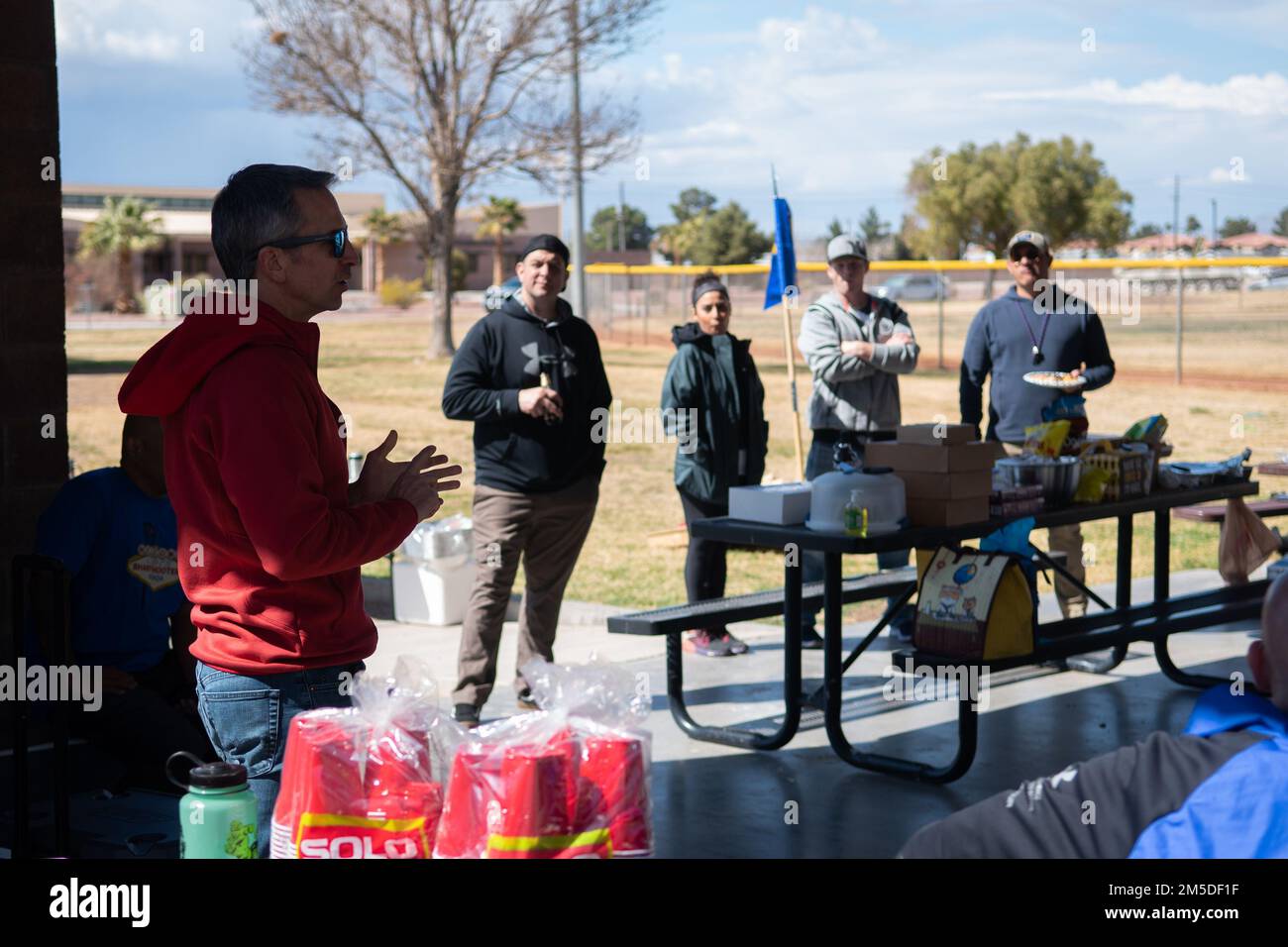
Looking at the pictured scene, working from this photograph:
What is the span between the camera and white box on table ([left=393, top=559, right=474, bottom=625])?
8695 millimetres

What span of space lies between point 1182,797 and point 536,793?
2.88 ft

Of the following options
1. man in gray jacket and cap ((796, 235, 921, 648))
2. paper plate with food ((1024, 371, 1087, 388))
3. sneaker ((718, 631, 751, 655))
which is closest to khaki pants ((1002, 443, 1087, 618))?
paper plate with food ((1024, 371, 1087, 388))

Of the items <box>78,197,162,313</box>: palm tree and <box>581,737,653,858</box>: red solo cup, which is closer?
<box>581,737,653,858</box>: red solo cup

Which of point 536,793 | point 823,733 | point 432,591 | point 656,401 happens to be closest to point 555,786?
point 536,793

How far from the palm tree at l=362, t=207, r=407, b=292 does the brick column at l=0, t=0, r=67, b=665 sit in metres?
77.7

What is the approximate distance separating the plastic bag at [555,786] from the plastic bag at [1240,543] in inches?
237

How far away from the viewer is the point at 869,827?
211 inches

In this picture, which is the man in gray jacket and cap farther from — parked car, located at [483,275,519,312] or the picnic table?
parked car, located at [483,275,519,312]

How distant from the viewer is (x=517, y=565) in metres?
6.31

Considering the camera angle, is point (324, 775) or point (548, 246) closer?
point (324, 775)

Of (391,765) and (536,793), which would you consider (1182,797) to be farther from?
(391,765)

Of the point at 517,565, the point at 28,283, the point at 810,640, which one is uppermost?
the point at 28,283

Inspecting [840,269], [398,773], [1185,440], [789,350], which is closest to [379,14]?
[1185,440]

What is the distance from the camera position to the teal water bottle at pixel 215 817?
2.27 metres
